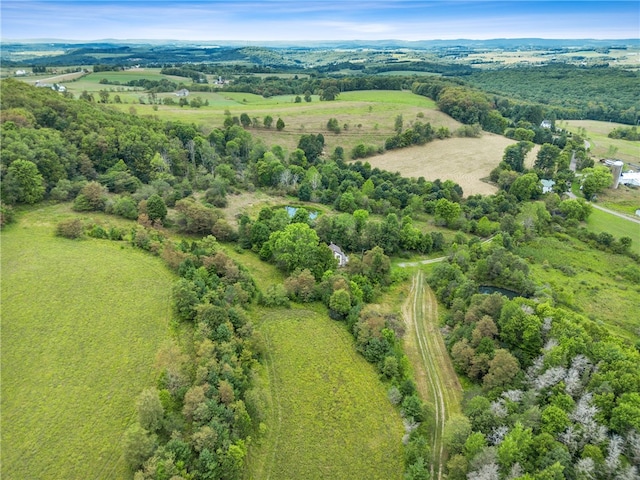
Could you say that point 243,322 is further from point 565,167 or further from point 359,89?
point 359,89

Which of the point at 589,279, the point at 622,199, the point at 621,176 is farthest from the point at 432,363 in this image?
the point at 621,176

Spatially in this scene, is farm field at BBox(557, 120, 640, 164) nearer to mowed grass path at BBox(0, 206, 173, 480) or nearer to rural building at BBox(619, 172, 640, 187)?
rural building at BBox(619, 172, 640, 187)

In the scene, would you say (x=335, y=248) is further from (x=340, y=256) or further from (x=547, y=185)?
(x=547, y=185)

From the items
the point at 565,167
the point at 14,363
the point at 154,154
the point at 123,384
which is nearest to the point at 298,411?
the point at 123,384

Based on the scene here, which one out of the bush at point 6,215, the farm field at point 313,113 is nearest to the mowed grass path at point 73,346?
the bush at point 6,215

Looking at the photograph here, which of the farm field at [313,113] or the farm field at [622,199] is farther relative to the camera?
the farm field at [313,113]

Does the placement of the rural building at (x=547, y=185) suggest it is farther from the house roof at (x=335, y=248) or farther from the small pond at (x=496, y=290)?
the house roof at (x=335, y=248)
